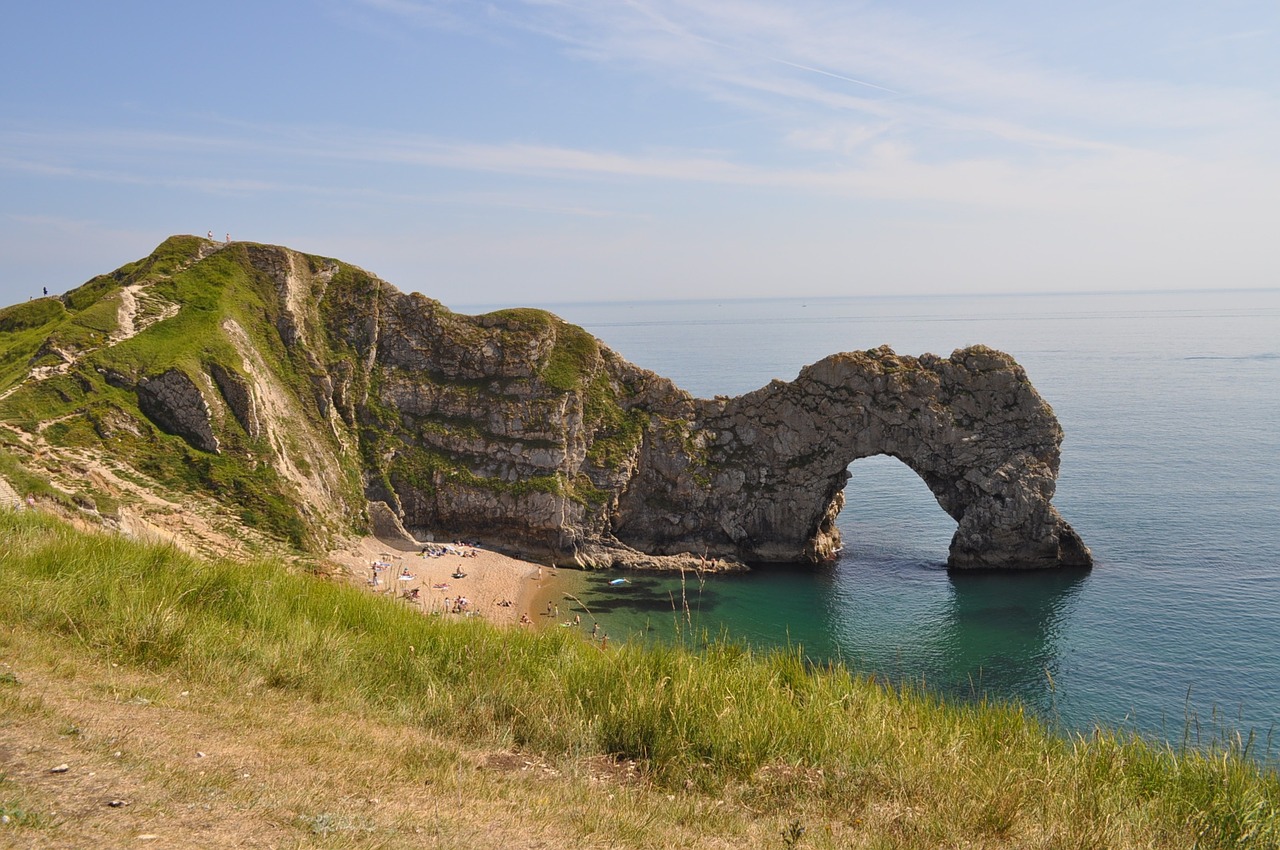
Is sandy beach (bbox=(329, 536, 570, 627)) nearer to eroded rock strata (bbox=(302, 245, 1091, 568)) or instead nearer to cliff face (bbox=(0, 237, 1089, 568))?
cliff face (bbox=(0, 237, 1089, 568))

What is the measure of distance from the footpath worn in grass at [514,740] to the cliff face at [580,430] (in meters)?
42.2

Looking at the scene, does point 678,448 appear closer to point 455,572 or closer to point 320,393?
point 455,572

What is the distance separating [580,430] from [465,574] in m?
14.2

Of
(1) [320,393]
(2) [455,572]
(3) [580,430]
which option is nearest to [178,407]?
(1) [320,393]

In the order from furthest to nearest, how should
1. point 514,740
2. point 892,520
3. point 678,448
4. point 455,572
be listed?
point 892,520 < point 678,448 < point 455,572 < point 514,740

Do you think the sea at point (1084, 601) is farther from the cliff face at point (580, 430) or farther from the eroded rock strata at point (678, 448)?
the cliff face at point (580, 430)

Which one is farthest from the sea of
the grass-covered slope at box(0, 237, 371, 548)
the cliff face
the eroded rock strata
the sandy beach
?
the grass-covered slope at box(0, 237, 371, 548)

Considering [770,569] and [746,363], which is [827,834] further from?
[746,363]

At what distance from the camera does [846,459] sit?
56.9 meters

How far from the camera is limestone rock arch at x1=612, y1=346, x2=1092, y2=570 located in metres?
54.1

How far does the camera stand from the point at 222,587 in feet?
39.2

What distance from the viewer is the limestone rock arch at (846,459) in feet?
178

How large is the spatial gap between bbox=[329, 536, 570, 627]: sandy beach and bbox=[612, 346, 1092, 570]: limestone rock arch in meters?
9.42

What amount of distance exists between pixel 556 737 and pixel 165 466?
3993 centimetres
